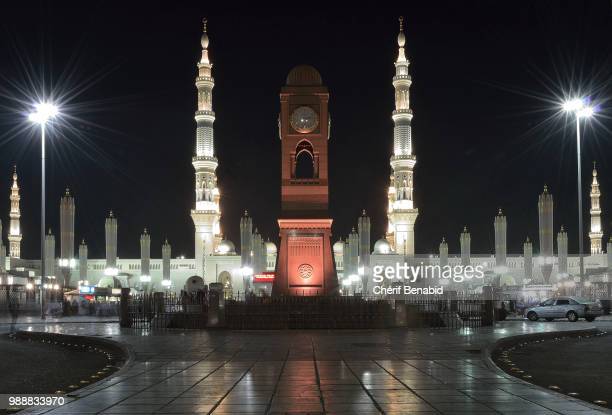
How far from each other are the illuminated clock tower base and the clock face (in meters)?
4.87

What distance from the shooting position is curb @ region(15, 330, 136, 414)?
12.2 m

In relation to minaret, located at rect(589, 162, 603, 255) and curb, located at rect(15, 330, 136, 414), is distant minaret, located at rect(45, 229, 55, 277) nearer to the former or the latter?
curb, located at rect(15, 330, 136, 414)

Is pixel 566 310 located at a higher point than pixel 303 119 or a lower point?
lower

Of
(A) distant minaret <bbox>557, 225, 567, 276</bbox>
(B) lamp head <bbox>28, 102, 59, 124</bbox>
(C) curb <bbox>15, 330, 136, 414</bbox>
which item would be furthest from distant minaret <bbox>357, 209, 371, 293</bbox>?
(C) curb <bbox>15, 330, 136, 414</bbox>

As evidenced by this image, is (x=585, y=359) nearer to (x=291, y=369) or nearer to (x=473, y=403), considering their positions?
(x=291, y=369)

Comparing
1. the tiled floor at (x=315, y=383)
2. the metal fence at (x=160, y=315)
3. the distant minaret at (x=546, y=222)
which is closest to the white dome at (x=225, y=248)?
the distant minaret at (x=546, y=222)

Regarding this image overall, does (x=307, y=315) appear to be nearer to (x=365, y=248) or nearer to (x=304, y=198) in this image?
(x=304, y=198)

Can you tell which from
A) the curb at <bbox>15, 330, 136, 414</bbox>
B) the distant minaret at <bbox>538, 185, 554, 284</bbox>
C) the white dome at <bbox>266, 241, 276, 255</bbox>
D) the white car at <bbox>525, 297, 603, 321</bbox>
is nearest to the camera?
the curb at <bbox>15, 330, 136, 414</bbox>

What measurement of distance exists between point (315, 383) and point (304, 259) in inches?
1026

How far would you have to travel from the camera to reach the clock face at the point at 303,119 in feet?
135

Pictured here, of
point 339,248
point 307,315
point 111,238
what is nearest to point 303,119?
point 307,315

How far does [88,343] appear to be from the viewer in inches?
933

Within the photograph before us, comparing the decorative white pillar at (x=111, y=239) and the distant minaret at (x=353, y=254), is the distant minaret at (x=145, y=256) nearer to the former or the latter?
the decorative white pillar at (x=111, y=239)

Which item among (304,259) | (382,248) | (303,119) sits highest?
(303,119)
